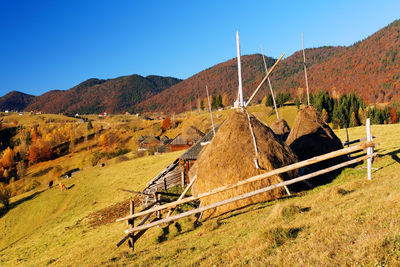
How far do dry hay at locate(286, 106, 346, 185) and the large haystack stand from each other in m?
3.84

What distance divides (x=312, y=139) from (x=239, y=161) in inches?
304

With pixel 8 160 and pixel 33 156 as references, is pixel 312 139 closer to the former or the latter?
pixel 33 156

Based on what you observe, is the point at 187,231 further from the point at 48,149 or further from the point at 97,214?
the point at 48,149

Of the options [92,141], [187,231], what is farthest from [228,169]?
[92,141]

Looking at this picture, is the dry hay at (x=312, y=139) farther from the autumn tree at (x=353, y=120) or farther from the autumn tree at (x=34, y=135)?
the autumn tree at (x=34, y=135)

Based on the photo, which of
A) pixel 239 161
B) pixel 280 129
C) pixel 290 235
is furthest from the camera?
pixel 280 129

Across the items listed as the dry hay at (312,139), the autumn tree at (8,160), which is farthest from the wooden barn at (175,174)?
the autumn tree at (8,160)

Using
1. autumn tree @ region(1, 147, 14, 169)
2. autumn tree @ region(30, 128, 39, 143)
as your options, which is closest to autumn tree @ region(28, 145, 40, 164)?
autumn tree @ region(1, 147, 14, 169)

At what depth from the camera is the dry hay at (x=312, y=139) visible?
17141mm

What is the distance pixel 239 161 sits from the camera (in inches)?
518

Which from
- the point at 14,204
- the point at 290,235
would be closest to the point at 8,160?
the point at 14,204

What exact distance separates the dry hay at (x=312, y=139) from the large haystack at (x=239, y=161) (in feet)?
12.6

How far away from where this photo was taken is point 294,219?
25.4ft

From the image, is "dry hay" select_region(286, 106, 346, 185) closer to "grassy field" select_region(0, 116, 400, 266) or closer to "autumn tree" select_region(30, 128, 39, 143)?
"grassy field" select_region(0, 116, 400, 266)
